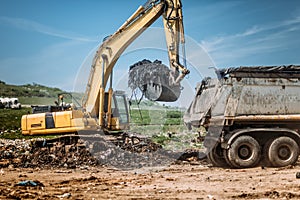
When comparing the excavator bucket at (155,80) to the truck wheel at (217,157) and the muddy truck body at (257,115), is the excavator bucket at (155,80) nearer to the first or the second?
the muddy truck body at (257,115)

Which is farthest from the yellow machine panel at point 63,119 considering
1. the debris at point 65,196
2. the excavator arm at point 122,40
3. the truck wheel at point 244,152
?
the debris at point 65,196

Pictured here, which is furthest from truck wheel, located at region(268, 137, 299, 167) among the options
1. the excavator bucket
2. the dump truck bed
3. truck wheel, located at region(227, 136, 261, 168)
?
the excavator bucket

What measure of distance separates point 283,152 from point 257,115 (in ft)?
3.69

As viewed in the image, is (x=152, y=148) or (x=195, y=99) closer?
(x=195, y=99)

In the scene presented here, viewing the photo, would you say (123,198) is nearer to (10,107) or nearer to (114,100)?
(114,100)

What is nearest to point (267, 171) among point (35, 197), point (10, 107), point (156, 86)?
point (156, 86)

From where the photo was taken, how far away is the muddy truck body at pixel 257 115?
10586 millimetres

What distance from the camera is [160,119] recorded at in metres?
26.0

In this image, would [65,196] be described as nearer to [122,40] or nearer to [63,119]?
[63,119]

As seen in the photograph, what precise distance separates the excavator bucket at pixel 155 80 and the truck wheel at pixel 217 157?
190cm

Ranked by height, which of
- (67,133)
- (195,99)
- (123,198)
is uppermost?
(195,99)

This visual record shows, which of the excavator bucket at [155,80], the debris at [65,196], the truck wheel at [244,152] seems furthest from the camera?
the excavator bucket at [155,80]

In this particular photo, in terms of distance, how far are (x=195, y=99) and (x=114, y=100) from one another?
2.72 m

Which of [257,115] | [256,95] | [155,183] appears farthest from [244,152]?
[155,183]
